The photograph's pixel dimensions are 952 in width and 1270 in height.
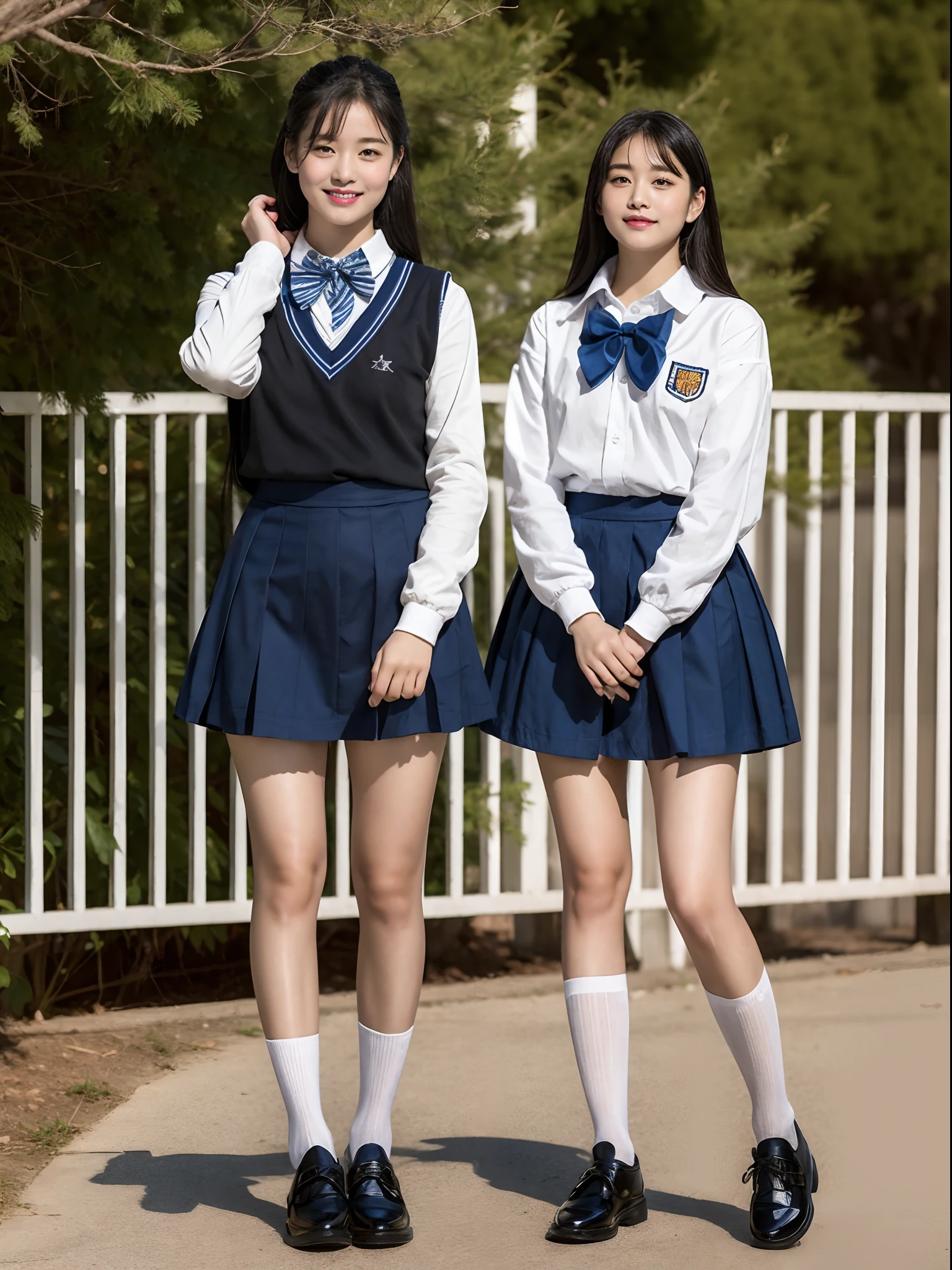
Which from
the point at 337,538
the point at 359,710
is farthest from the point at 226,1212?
the point at 337,538

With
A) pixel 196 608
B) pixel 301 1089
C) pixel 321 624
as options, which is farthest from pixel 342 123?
pixel 196 608

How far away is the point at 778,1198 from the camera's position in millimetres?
2580

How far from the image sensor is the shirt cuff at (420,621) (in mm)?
2506

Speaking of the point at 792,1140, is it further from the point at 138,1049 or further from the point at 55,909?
the point at 55,909

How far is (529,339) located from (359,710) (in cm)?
74

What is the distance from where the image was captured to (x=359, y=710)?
8.34 feet

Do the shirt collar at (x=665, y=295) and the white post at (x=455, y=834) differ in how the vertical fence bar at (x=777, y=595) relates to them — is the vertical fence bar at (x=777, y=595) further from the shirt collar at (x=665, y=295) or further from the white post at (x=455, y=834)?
the shirt collar at (x=665, y=295)

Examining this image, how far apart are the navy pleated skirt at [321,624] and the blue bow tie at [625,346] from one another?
39 cm

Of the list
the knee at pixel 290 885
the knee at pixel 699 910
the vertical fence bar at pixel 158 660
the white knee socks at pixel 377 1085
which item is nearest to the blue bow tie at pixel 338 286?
the knee at pixel 290 885

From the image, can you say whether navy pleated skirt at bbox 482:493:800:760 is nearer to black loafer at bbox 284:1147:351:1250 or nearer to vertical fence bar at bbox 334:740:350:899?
black loafer at bbox 284:1147:351:1250

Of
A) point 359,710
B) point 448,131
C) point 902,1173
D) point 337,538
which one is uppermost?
point 448,131

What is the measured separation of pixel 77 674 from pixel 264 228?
1.58 m

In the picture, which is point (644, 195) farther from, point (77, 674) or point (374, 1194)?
point (77, 674)

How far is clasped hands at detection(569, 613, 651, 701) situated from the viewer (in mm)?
2537
